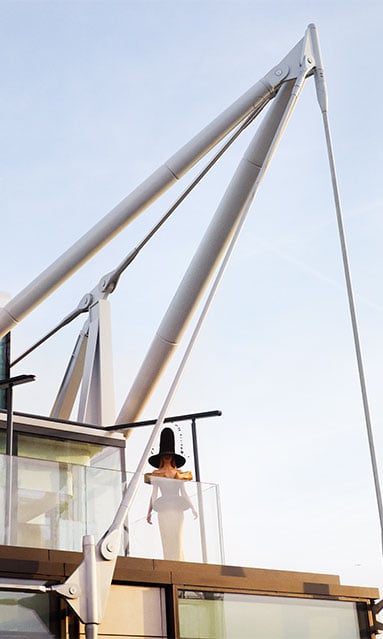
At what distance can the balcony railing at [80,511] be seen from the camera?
527 inches

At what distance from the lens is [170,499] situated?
15.1m

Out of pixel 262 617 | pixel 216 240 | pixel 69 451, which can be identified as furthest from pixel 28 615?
pixel 216 240

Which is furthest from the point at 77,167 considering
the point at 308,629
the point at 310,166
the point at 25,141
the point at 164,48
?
the point at 308,629

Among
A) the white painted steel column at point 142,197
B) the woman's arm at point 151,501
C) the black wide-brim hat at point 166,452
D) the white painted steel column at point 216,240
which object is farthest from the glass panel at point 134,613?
the white painted steel column at point 142,197

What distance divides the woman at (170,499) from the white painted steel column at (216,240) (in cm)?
343

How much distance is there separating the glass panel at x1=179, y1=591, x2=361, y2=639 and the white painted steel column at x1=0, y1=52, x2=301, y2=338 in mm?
6970

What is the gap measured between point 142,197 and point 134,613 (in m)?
7.64

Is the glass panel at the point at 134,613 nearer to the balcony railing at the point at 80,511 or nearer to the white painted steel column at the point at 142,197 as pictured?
the balcony railing at the point at 80,511

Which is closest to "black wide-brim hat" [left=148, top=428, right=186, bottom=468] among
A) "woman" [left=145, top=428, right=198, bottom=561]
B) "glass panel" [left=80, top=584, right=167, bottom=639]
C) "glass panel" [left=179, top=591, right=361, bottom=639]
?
"woman" [left=145, top=428, right=198, bottom=561]

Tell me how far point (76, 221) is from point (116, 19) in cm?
576

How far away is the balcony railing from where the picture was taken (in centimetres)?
1338

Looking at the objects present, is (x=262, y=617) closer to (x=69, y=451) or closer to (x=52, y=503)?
(x=52, y=503)

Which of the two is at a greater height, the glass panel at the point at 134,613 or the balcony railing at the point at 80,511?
the balcony railing at the point at 80,511

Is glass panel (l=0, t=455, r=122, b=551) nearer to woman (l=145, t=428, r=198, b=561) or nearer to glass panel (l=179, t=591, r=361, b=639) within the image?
woman (l=145, t=428, r=198, b=561)
